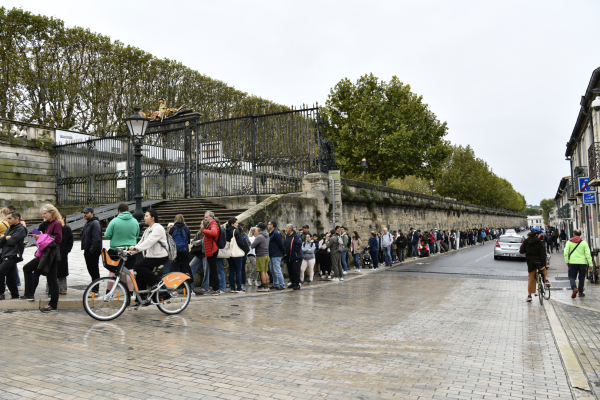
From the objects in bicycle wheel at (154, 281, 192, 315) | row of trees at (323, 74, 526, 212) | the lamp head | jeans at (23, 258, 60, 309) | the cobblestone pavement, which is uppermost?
row of trees at (323, 74, 526, 212)

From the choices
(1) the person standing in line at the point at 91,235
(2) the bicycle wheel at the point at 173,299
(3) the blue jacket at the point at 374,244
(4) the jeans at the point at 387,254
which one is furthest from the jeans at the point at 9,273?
(4) the jeans at the point at 387,254

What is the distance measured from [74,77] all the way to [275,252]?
20.5m

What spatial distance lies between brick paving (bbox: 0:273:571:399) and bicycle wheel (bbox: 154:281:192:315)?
0.15 m

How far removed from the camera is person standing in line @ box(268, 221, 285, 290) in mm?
11273

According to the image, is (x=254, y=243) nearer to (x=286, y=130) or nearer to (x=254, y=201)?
(x=254, y=201)

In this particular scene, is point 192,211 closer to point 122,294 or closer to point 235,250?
point 235,250

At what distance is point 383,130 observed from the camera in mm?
34000

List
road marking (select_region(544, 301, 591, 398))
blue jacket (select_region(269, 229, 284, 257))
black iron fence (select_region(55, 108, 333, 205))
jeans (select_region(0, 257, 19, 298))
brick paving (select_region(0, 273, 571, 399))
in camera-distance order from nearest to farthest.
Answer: brick paving (select_region(0, 273, 571, 399)) → road marking (select_region(544, 301, 591, 398)) → jeans (select_region(0, 257, 19, 298)) → blue jacket (select_region(269, 229, 284, 257)) → black iron fence (select_region(55, 108, 333, 205))

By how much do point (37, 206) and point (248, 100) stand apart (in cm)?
1876

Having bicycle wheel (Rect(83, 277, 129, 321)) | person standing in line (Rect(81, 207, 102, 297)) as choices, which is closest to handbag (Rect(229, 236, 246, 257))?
person standing in line (Rect(81, 207, 102, 297))

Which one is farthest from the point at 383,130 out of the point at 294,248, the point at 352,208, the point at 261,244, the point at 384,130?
the point at 261,244

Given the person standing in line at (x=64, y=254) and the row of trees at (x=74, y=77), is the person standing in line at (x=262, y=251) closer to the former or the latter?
the person standing in line at (x=64, y=254)

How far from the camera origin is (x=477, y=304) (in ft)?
32.2

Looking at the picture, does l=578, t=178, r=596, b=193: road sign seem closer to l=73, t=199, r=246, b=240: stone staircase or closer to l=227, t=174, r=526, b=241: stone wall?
l=227, t=174, r=526, b=241: stone wall
